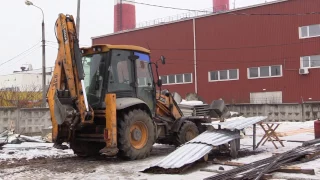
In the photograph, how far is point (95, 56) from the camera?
10195mm

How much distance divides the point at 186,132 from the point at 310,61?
70.2 feet

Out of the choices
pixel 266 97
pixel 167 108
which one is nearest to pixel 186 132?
pixel 167 108

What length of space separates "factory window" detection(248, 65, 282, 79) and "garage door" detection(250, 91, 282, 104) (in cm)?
143

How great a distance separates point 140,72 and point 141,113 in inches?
50.8

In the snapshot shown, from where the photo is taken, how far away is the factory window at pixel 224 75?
111 ft

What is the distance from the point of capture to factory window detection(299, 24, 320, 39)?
96.8ft

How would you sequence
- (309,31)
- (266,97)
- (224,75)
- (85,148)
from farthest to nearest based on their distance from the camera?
(224,75)
(266,97)
(309,31)
(85,148)

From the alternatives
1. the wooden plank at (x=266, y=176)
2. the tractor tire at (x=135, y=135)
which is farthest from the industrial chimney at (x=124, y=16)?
the wooden plank at (x=266, y=176)

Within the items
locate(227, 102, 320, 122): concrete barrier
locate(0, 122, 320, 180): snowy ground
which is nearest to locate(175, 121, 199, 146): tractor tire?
locate(0, 122, 320, 180): snowy ground

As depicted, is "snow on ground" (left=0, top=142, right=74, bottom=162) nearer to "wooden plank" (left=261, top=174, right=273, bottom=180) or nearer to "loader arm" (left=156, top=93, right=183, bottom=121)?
"loader arm" (left=156, top=93, right=183, bottom=121)

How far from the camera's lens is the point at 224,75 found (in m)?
34.6

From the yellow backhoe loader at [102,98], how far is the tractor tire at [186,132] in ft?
2.16

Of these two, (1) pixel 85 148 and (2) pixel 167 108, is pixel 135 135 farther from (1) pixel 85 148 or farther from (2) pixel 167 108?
(2) pixel 167 108

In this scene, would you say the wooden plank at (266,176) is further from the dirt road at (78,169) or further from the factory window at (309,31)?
the factory window at (309,31)
